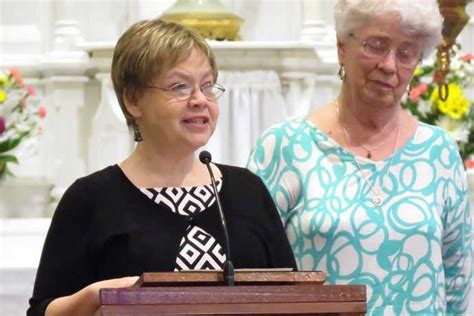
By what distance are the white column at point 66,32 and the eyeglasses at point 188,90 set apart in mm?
4863

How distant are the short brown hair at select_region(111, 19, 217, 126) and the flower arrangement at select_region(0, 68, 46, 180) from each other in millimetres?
3461

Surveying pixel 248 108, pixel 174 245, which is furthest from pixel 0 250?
pixel 174 245

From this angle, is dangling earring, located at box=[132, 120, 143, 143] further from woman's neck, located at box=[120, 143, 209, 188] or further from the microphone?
the microphone

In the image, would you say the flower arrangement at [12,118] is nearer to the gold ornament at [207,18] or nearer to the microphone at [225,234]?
the gold ornament at [207,18]

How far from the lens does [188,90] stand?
3.74 m

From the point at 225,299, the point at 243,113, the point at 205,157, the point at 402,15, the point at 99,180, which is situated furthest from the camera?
the point at 243,113

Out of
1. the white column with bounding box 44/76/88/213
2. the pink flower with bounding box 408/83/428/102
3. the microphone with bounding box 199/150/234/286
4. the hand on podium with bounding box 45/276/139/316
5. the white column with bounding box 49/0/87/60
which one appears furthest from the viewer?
the white column with bounding box 49/0/87/60

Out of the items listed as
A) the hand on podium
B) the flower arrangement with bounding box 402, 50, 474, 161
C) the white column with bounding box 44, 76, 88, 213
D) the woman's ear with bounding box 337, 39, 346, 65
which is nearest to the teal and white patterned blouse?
the woman's ear with bounding box 337, 39, 346, 65

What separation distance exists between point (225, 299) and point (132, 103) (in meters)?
0.81

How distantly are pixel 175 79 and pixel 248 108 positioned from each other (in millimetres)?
3694

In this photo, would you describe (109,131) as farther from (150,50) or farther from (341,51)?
(150,50)

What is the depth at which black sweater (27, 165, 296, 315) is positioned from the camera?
3695 millimetres

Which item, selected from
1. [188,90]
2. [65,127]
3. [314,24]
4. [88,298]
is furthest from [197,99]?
[314,24]

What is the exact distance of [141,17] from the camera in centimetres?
864
